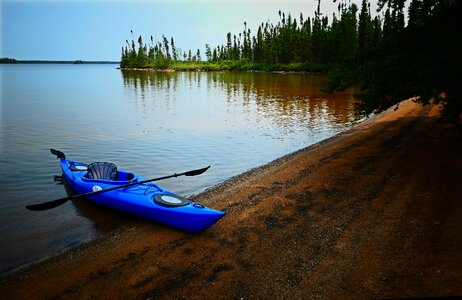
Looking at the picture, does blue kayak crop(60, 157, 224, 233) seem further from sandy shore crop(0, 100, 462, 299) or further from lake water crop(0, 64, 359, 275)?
lake water crop(0, 64, 359, 275)

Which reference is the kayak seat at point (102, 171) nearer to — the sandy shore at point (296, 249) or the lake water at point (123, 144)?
the lake water at point (123, 144)

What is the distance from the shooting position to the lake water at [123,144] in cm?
891

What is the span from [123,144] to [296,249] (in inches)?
518

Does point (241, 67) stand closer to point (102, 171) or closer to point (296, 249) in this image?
point (102, 171)

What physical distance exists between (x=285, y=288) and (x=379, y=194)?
4.90 meters

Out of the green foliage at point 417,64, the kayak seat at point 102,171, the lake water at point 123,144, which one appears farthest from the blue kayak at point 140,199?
the green foliage at point 417,64

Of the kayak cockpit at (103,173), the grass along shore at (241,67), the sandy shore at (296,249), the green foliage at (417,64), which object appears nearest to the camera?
the sandy shore at (296,249)

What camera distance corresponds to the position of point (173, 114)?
27.2 meters

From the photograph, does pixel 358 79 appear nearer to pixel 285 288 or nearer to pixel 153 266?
pixel 285 288

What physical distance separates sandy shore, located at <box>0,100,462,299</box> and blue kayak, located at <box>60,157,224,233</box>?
0.33 m

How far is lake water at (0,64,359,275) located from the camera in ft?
29.2

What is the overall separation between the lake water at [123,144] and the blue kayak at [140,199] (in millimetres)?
Result: 668

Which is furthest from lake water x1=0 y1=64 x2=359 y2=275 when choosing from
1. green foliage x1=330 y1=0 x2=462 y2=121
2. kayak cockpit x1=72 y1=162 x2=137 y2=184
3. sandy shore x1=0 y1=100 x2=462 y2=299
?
green foliage x1=330 y1=0 x2=462 y2=121

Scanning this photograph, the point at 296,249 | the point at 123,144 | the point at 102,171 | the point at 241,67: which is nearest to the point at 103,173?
the point at 102,171
